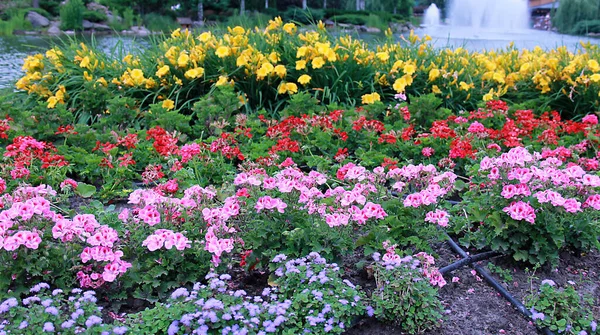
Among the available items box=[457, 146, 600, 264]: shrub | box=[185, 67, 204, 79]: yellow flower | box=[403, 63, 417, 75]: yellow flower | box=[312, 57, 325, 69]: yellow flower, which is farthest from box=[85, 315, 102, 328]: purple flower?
box=[403, 63, 417, 75]: yellow flower

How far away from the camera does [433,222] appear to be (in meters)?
2.41

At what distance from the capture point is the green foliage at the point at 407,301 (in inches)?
80.7

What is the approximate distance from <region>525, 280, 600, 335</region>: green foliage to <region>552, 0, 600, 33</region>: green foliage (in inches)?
546

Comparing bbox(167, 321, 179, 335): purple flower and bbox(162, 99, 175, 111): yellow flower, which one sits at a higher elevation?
bbox(162, 99, 175, 111): yellow flower

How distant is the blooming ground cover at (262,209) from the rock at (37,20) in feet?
66.8

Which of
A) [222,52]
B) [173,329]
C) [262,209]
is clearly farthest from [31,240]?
[222,52]

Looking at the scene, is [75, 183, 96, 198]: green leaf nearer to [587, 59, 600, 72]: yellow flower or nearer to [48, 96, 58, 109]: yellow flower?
[48, 96, 58, 109]: yellow flower

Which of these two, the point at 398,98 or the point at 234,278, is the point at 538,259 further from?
the point at 398,98

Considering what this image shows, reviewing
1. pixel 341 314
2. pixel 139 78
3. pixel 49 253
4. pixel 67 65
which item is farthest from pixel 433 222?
pixel 67 65

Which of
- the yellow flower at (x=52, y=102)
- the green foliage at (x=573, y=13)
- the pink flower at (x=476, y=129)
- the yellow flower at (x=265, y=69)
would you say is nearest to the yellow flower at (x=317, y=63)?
the yellow flower at (x=265, y=69)

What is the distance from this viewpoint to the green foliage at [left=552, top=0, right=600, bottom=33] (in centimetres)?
1423

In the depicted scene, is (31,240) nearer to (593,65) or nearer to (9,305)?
(9,305)

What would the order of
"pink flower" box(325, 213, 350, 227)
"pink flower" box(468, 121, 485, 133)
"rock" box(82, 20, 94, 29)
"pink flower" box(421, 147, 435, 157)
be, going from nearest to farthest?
"pink flower" box(325, 213, 350, 227), "pink flower" box(421, 147, 435, 157), "pink flower" box(468, 121, 485, 133), "rock" box(82, 20, 94, 29)

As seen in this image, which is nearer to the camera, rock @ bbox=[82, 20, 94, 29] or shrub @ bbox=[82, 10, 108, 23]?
rock @ bbox=[82, 20, 94, 29]
